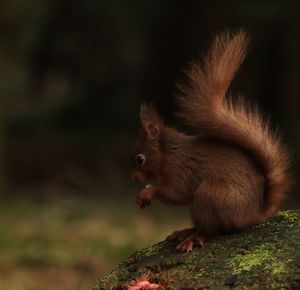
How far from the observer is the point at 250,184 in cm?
352

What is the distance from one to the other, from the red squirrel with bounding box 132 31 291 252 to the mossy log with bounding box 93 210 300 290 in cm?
9

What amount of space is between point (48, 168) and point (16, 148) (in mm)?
1801

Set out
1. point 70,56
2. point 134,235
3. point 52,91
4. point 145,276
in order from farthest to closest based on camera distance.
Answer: point 52,91 < point 70,56 < point 134,235 < point 145,276

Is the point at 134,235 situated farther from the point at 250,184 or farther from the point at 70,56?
the point at 70,56

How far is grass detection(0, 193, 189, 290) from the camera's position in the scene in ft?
21.9

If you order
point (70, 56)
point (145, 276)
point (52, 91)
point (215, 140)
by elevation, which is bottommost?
point (145, 276)

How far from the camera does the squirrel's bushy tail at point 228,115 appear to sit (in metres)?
3.48

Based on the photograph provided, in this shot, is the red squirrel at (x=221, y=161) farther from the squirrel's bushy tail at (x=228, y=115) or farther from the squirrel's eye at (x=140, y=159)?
the squirrel's eye at (x=140, y=159)

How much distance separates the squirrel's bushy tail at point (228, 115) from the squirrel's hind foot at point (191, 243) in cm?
36

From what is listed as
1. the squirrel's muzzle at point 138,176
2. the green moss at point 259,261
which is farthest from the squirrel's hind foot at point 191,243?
the squirrel's muzzle at point 138,176

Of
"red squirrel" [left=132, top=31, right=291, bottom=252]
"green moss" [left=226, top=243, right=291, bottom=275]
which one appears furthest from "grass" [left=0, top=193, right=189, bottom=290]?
"green moss" [left=226, top=243, right=291, bottom=275]

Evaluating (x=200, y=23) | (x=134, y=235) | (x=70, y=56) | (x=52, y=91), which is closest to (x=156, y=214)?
(x=134, y=235)

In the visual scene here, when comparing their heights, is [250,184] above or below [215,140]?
below

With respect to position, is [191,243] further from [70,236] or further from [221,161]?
[70,236]
